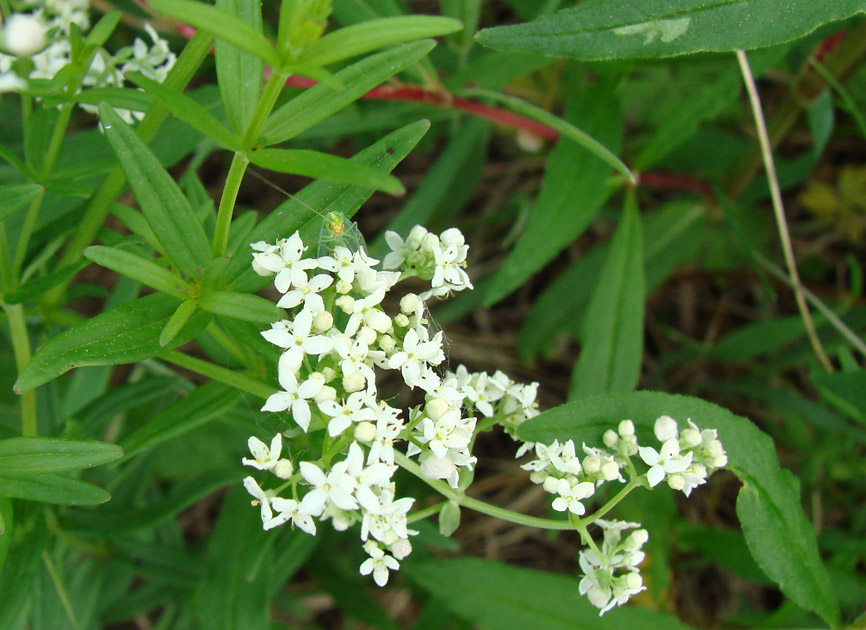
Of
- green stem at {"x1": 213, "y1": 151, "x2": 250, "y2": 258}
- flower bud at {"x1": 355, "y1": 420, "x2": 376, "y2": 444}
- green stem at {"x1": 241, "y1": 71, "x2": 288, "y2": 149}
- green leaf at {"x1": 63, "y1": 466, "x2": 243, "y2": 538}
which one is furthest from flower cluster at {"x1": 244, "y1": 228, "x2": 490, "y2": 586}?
green leaf at {"x1": 63, "y1": 466, "x2": 243, "y2": 538}

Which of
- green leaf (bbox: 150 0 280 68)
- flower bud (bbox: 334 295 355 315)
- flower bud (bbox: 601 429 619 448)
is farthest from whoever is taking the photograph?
flower bud (bbox: 601 429 619 448)

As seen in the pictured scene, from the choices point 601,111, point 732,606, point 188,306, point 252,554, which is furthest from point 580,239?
point 188,306

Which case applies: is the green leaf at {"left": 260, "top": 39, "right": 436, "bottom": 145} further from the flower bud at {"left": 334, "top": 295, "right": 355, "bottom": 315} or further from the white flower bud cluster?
the white flower bud cluster

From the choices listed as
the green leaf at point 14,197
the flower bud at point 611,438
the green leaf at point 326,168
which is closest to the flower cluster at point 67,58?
the green leaf at point 14,197

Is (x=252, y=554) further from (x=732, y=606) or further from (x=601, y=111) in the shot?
(x=732, y=606)

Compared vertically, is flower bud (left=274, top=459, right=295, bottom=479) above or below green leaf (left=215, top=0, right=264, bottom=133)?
below

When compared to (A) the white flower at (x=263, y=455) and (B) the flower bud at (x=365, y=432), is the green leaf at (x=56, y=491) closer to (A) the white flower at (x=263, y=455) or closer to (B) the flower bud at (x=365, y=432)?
(A) the white flower at (x=263, y=455)

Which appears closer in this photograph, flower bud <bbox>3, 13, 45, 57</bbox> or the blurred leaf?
flower bud <bbox>3, 13, 45, 57</bbox>

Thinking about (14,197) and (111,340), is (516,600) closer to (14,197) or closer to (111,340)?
(111,340)
